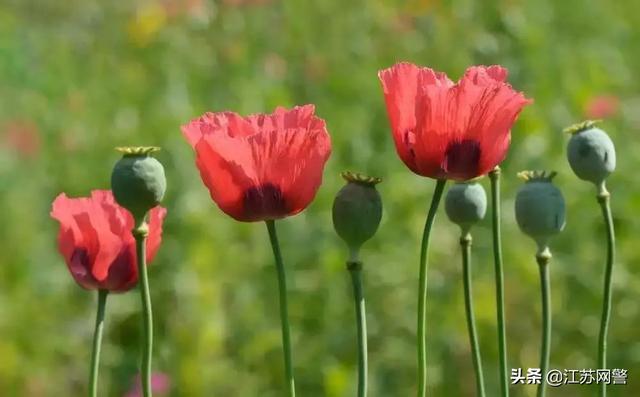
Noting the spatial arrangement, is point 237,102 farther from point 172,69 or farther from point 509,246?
point 509,246

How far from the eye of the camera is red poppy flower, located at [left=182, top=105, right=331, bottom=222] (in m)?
0.46

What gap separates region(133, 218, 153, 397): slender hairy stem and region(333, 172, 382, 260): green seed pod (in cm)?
9

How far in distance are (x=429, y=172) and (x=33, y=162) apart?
1649 mm

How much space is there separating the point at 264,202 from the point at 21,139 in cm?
171

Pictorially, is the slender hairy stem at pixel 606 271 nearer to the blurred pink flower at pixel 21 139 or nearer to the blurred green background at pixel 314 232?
the blurred green background at pixel 314 232

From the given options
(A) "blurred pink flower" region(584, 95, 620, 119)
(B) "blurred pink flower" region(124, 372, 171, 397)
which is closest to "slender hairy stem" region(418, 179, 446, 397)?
(B) "blurred pink flower" region(124, 372, 171, 397)

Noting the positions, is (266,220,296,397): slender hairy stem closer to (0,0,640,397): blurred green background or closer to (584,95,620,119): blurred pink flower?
(0,0,640,397): blurred green background

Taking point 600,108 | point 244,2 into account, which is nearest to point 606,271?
point 600,108

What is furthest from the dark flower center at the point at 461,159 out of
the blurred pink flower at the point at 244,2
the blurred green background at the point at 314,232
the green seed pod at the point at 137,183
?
the blurred pink flower at the point at 244,2

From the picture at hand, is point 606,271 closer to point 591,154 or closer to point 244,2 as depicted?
point 591,154

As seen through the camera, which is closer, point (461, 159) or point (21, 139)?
point (461, 159)

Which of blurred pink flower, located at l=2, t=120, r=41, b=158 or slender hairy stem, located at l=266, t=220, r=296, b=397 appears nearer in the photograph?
slender hairy stem, located at l=266, t=220, r=296, b=397

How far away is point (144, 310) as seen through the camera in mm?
425

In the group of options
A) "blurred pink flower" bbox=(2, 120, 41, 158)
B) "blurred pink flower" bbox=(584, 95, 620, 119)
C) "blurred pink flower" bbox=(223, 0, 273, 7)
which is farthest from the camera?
"blurred pink flower" bbox=(223, 0, 273, 7)
